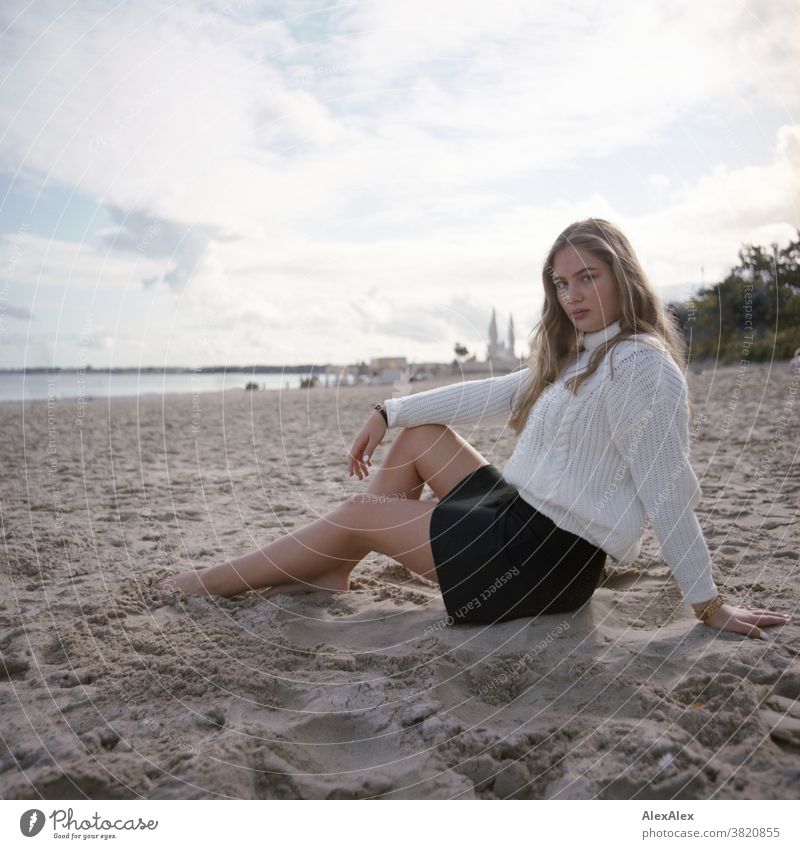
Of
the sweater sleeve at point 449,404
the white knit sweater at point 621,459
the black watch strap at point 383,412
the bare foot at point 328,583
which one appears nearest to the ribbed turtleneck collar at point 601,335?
the white knit sweater at point 621,459

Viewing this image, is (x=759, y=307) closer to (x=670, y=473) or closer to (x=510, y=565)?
(x=670, y=473)

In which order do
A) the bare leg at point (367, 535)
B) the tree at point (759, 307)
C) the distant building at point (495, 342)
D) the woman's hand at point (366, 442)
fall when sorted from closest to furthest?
1. the bare leg at point (367, 535)
2. the woman's hand at point (366, 442)
3. the distant building at point (495, 342)
4. the tree at point (759, 307)

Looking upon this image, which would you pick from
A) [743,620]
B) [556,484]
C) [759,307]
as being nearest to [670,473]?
[556,484]

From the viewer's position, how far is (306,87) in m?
3.04

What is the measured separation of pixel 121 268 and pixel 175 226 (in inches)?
12.6

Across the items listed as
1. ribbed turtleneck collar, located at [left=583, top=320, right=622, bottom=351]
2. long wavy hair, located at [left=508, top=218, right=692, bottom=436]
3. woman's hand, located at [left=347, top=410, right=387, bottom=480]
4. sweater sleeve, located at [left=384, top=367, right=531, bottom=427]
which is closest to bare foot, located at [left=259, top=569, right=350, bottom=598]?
woman's hand, located at [left=347, top=410, right=387, bottom=480]

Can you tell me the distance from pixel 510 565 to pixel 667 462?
0.59 metres

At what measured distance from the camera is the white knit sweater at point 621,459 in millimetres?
2107

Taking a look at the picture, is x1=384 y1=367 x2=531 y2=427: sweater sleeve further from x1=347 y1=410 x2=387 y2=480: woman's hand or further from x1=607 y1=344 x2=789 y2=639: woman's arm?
x1=607 y1=344 x2=789 y2=639: woman's arm

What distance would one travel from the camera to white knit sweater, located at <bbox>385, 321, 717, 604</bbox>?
6.91ft

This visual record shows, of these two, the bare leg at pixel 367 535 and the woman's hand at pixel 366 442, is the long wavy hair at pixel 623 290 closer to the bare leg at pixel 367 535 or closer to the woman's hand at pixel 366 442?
the bare leg at pixel 367 535

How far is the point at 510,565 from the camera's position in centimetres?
230

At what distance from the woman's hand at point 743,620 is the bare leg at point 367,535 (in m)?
0.94
